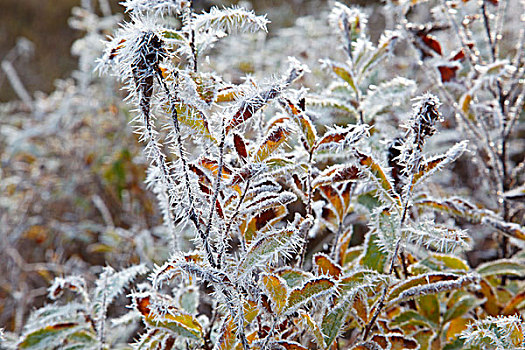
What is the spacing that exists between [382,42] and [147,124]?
637mm

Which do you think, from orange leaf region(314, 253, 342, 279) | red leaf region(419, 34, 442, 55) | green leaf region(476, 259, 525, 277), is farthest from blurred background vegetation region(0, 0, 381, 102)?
orange leaf region(314, 253, 342, 279)

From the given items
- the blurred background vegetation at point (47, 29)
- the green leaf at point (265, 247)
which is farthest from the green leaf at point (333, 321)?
the blurred background vegetation at point (47, 29)

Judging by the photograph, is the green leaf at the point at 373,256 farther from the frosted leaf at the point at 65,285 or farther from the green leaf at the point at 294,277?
the frosted leaf at the point at 65,285

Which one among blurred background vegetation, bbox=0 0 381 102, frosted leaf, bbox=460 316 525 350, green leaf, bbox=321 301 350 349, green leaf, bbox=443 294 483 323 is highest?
blurred background vegetation, bbox=0 0 381 102

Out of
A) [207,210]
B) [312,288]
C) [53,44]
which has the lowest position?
[312,288]

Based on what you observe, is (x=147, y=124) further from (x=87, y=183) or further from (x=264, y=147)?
(x=87, y=183)

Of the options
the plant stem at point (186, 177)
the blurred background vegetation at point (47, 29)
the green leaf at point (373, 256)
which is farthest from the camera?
the blurred background vegetation at point (47, 29)

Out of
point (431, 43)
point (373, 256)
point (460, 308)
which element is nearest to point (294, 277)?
point (373, 256)

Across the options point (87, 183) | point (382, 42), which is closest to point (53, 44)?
point (87, 183)

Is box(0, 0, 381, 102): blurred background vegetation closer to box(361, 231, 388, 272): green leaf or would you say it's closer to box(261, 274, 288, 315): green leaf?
box(361, 231, 388, 272): green leaf

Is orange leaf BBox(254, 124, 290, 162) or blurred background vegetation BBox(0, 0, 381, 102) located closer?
orange leaf BBox(254, 124, 290, 162)

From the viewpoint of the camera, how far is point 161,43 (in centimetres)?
63

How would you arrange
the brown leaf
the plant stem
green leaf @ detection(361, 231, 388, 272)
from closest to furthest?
the plant stem → the brown leaf → green leaf @ detection(361, 231, 388, 272)

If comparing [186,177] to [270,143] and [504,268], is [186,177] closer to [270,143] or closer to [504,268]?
[270,143]
